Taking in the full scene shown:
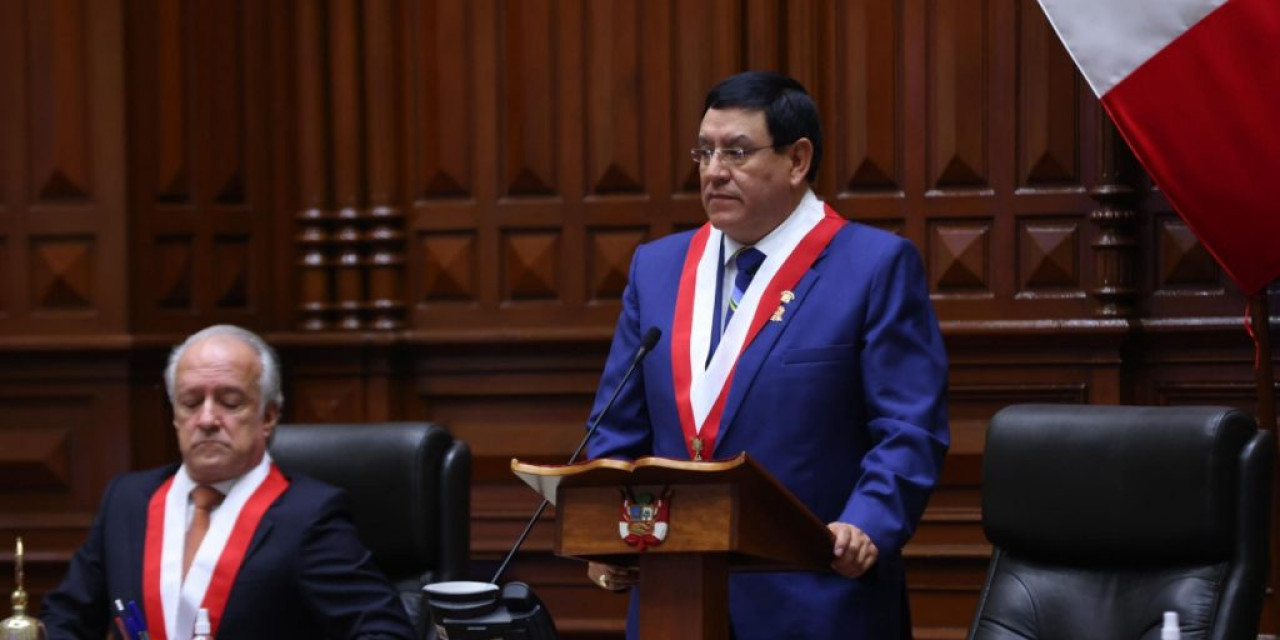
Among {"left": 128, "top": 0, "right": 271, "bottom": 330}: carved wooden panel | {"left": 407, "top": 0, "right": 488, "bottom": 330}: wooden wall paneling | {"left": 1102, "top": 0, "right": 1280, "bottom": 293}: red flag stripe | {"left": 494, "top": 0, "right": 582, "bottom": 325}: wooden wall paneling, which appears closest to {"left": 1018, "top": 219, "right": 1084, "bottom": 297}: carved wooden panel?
{"left": 1102, "top": 0, "right": 1280, "bottom": 293}: red flag stripe

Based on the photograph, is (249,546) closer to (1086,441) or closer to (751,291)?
(751,291)

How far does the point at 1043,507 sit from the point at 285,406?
2.68 meters

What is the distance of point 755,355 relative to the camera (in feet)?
9.71

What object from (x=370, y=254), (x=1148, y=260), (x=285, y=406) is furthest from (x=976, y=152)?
(x=285, y=406)

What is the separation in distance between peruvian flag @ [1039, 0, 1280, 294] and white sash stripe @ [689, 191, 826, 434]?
4.29ft

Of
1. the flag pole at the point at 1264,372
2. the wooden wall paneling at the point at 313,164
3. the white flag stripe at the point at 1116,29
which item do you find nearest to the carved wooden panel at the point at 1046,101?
the white flag stripe at the point at 1116,29

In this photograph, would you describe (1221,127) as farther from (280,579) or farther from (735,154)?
(280,579)

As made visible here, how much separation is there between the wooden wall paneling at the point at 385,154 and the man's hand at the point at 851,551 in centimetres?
269

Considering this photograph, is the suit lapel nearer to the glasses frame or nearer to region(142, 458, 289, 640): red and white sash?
the glasses frame

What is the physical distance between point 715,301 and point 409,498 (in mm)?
674

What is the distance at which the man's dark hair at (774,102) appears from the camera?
2.98 meters

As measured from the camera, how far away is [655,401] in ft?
9.93

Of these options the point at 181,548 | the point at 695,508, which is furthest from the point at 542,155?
the point at 695,508

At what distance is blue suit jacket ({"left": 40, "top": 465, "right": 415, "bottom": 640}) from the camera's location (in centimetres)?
305
